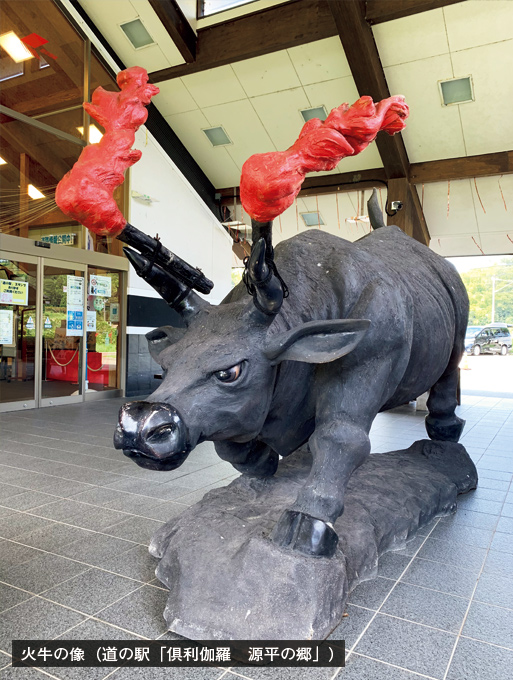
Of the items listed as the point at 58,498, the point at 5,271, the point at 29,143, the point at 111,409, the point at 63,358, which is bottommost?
the point at 58,498

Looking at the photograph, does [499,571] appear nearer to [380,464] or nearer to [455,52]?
[380,464]

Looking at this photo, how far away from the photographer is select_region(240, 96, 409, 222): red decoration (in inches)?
62.7

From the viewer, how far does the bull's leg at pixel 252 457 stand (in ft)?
8.07

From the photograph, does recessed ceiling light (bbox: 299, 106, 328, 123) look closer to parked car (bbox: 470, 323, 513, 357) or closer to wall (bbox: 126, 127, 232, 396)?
wall (bbox: 126, 127, 232, 396)

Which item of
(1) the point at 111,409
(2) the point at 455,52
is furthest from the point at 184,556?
(2) the point at 455,52

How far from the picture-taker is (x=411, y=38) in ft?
23.1

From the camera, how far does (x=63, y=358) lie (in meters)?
8.18

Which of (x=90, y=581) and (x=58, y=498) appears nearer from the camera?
(x=90, y=581)

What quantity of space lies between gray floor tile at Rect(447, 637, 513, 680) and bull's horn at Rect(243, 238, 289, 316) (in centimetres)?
128

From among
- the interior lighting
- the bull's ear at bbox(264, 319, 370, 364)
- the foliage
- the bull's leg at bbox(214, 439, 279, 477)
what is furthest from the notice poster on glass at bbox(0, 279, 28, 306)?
the foliage

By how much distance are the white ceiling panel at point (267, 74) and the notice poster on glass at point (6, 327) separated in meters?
5.03

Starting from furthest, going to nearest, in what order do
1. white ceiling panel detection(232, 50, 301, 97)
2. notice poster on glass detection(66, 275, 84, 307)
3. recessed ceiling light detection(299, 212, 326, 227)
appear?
recessed ceiling light detection(299, 212, 326, 227) < notice poster on glass detection(66, 275, 84, 307) < white ceiling panel detection(232, 50, 301, 97)

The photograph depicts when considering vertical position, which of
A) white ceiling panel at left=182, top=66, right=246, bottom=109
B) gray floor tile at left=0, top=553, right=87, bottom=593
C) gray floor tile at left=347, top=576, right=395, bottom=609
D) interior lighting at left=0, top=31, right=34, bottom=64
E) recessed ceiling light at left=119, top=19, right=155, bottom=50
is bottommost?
gray floor tile at left=347, top=576, right=395, bottom=609

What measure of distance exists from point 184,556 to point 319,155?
5.09ft
